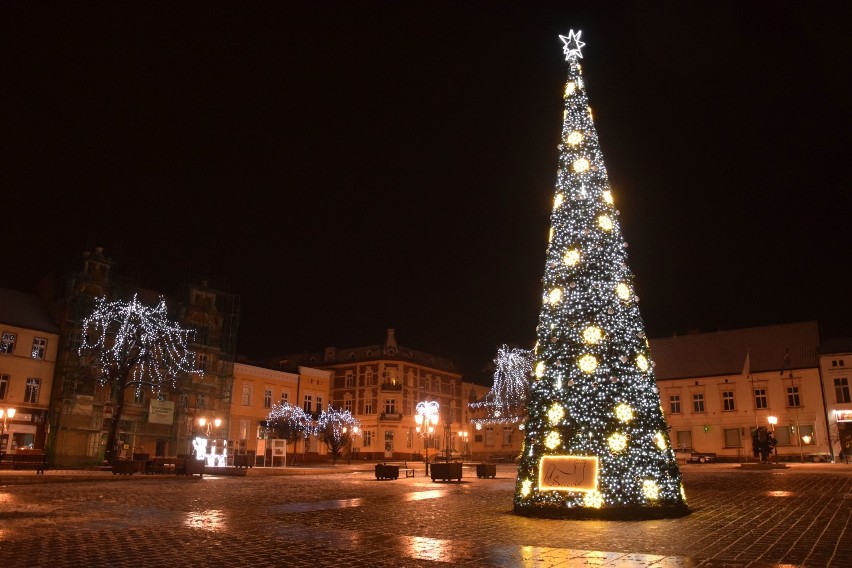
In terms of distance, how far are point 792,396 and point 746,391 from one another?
3050mm

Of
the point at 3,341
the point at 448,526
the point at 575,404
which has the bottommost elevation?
the point at 448,526

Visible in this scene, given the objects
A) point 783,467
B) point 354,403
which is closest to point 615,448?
point 783,467

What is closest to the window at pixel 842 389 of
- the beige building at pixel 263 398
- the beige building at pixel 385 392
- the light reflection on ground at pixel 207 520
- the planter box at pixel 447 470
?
the beige building at pixel 385 392

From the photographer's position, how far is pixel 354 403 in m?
62.2

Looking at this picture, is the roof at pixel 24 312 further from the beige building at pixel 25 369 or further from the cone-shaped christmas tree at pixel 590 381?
the cone-shaped christmas tree at pixel 590 381

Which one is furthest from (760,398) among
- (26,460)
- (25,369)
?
(25,369)

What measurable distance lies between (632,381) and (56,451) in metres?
36.8

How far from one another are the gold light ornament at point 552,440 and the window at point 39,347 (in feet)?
120

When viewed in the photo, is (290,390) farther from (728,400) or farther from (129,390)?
(728,400)

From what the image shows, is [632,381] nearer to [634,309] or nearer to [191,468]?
[634,309]

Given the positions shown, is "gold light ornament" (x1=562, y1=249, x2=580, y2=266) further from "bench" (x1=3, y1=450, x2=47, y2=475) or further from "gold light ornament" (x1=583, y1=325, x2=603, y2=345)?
"bench" (x1=3, y1=450, x2=47, y2=475)

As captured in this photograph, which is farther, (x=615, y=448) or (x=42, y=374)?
(x=42, y=374)

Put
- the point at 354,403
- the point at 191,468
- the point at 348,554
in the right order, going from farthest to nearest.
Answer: the point at 354,403, the point at 191,468, the point at 348,554

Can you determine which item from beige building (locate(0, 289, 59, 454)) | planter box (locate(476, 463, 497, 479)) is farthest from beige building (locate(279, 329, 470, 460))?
planter box (locate(476, 463, 497, 479))
